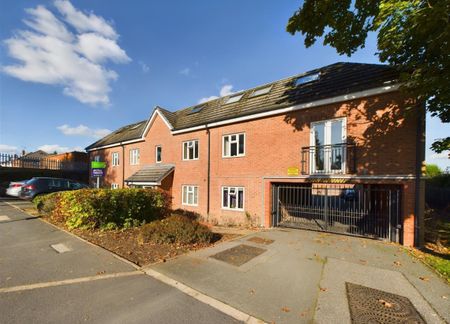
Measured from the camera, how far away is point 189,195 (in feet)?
55.0

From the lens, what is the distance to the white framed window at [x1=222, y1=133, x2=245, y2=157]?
13.9 metres

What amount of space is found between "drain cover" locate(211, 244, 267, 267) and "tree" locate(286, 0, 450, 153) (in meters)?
6.43

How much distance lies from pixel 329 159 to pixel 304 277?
619 centimetres

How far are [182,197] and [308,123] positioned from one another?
32.1ft

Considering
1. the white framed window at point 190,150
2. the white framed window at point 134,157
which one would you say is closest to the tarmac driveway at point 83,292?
the white framed window at point 190,150

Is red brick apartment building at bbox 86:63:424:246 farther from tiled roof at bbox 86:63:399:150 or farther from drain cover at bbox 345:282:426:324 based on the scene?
drain cover at bbox 345:282:426:324

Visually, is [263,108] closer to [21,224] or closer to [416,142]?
[416,142]

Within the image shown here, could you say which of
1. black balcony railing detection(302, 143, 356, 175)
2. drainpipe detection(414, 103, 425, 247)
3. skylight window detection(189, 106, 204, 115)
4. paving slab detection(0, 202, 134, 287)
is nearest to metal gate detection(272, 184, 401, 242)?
drainpipe detection(414, 103, 425, 247)

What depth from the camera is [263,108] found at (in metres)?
12.8

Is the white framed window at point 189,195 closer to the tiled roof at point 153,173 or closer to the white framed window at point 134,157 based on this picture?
the tiled roof at point 153,173

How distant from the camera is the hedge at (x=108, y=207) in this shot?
9.72m

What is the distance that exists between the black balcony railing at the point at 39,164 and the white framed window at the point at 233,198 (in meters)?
21.2

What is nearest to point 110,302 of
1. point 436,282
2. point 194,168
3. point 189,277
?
point 189,277

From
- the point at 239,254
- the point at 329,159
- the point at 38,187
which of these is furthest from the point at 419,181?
the point at 38,187
